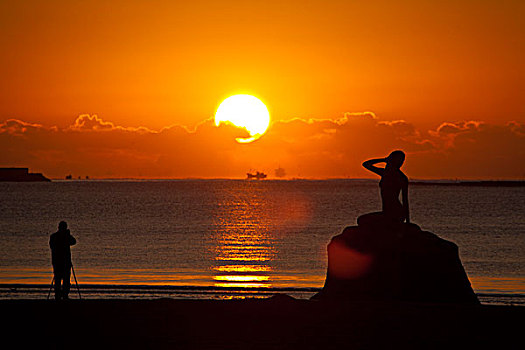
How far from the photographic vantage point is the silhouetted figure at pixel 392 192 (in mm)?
17734

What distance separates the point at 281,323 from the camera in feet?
42.6

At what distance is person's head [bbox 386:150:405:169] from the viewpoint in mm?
17828

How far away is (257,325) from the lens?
42.0 ft

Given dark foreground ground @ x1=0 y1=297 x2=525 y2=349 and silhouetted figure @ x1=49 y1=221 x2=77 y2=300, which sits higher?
silhouetted figure @ x1=49 y1=221 x2=77 y2=300

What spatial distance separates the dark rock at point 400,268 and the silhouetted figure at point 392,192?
0.67 ft

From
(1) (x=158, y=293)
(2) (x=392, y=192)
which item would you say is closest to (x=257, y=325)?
(2) (x=392, y=192)

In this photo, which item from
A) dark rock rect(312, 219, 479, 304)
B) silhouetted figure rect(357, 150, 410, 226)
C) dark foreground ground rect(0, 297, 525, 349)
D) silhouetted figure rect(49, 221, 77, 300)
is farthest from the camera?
silhouetted figure rect(357, 150, 410, 226)

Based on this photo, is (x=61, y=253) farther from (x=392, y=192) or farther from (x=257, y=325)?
(x=392, y=192)

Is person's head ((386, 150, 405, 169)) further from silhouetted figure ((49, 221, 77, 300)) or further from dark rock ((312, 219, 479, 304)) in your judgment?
silhouetted figure ((49, 221, 77, 300))

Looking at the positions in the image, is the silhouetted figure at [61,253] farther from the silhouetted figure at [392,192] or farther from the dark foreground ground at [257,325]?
the silhouetted figure at [392,192]

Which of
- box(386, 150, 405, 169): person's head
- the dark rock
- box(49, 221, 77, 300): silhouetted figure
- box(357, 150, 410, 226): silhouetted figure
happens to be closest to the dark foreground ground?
the dark rock

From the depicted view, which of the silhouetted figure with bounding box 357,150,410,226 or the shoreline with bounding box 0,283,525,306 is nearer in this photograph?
the silhouetted figure with bounding box 357,150,410,226

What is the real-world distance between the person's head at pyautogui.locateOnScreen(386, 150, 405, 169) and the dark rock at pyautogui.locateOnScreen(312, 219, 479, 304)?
1.44 meters

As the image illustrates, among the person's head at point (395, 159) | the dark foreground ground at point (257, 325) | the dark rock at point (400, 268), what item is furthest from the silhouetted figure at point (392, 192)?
the dark foreground ground at point (257, 325)
